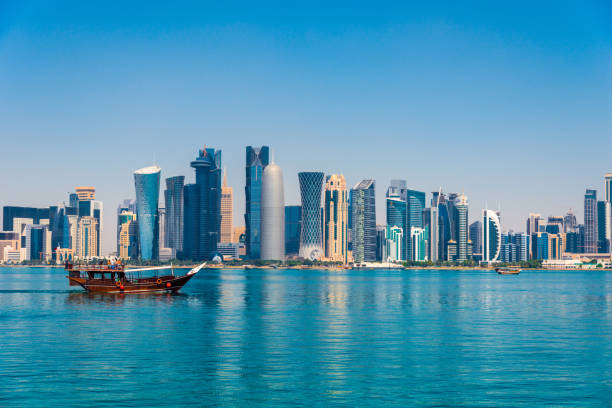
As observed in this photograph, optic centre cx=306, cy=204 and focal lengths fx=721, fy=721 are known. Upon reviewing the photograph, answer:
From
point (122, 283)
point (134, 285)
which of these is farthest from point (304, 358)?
point (134, 285)

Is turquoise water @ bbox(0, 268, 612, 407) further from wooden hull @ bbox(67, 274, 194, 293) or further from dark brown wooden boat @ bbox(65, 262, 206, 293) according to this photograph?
wooden hull @ bbox(67, 274, 194, 293)

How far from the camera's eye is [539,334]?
87.4 m

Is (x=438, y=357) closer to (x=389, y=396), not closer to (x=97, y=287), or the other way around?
(x=389, y=396)

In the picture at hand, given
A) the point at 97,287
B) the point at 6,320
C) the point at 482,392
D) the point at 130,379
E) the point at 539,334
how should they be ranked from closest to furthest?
the point at 482,392 → the point at 130,379 → the point at 539,334 → the point at 6,320 → the point at 97,287

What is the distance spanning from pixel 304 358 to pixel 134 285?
107 m

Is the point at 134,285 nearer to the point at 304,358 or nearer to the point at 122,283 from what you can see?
the point at 122,283

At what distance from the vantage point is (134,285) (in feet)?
546

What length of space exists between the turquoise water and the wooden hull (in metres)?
47.0

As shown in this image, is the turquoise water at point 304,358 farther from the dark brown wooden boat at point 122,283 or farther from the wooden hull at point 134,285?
the wooden hull at point 134,285

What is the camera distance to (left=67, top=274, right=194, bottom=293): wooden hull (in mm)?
165500

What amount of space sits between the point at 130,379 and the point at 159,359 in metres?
9.80

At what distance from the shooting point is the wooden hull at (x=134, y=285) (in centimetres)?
16550

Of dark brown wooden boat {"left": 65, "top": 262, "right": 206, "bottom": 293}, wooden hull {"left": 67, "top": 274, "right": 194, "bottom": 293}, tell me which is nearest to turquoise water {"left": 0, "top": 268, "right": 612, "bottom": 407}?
dark brown wooden boat {"left": 65, "top": 262, "right": 206, "bottom": 293}

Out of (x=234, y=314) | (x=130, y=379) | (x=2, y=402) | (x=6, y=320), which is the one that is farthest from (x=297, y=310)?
(x=2, y=402)
